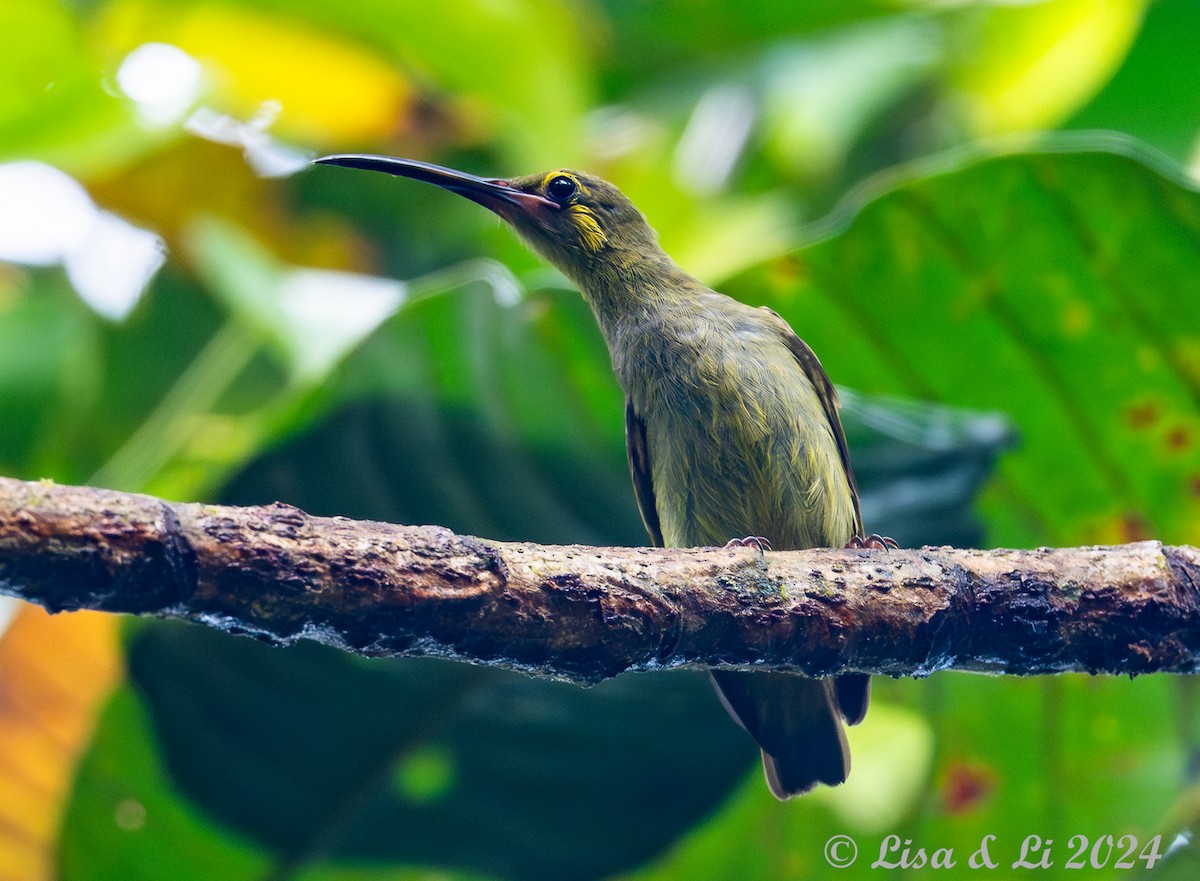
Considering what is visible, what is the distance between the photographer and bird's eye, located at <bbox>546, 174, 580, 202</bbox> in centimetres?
349

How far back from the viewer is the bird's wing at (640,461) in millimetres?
Result: 3428

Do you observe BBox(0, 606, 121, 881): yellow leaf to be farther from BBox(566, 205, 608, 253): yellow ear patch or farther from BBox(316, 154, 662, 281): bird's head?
BBox(566, 205, 608, 253): yellow ear patch

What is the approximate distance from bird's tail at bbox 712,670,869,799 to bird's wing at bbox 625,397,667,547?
1.59 feet

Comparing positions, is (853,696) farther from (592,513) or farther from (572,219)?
(572,219)

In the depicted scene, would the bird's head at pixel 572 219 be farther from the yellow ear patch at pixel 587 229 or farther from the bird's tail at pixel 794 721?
the bird's tail at pixel 794 721

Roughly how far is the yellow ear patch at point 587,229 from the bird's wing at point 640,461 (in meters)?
0.45

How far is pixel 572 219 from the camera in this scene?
Result: 3.48 meters

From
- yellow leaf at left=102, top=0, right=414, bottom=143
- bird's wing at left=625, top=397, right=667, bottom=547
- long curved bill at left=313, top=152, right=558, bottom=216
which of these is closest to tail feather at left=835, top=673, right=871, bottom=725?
bird's wing at left=625, top=397, right=667, bottom=547

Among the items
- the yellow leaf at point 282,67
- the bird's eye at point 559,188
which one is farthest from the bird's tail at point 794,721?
the yellow leaf at point 282,67

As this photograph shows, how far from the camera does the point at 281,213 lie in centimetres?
655

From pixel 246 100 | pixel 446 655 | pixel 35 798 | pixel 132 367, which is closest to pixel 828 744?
pixel 446 655

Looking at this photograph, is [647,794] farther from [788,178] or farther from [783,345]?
[788,178]

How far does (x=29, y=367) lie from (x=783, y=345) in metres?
3.42

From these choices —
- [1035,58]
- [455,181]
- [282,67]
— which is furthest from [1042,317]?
[282,67]
